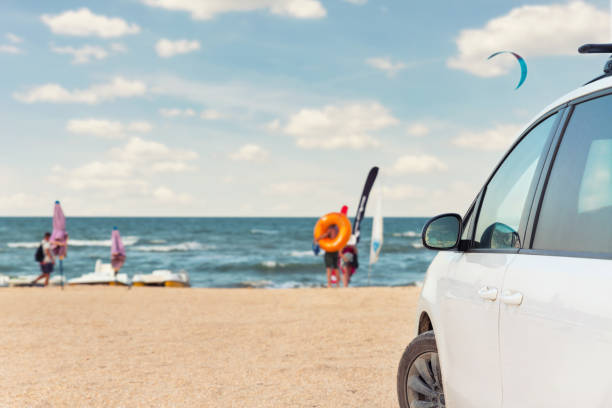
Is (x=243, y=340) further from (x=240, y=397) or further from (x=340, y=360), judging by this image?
(x=240, y=397)

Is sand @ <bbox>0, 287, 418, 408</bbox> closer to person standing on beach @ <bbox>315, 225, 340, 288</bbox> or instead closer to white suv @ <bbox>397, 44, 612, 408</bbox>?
white suv @ <bbox>397, 44, 612, 408</bbox>

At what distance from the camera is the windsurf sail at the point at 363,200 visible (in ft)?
53.0

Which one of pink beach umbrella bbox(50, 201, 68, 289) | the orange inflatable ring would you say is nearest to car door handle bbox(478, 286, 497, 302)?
pink beach umbrella bbox(50, 201, 68, 289)

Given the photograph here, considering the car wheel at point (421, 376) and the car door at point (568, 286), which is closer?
the car door at point (568, 286)

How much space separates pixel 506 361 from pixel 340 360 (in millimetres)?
4580

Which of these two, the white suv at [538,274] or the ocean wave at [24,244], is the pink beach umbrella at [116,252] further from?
the ocean wave at [24,244]

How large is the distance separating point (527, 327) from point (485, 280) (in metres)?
0.45

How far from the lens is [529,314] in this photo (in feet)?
7.01

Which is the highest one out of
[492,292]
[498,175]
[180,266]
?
[498,175]

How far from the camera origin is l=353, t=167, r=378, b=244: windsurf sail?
16.1 meters

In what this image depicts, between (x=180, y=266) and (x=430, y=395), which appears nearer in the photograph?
(x=430, y=395)

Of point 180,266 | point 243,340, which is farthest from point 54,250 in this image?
point 180,266

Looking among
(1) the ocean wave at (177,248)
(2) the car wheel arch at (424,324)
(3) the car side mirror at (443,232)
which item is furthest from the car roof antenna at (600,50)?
(1) the ocean wave at (177,248)

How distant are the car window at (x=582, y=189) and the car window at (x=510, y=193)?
19 centimetres
